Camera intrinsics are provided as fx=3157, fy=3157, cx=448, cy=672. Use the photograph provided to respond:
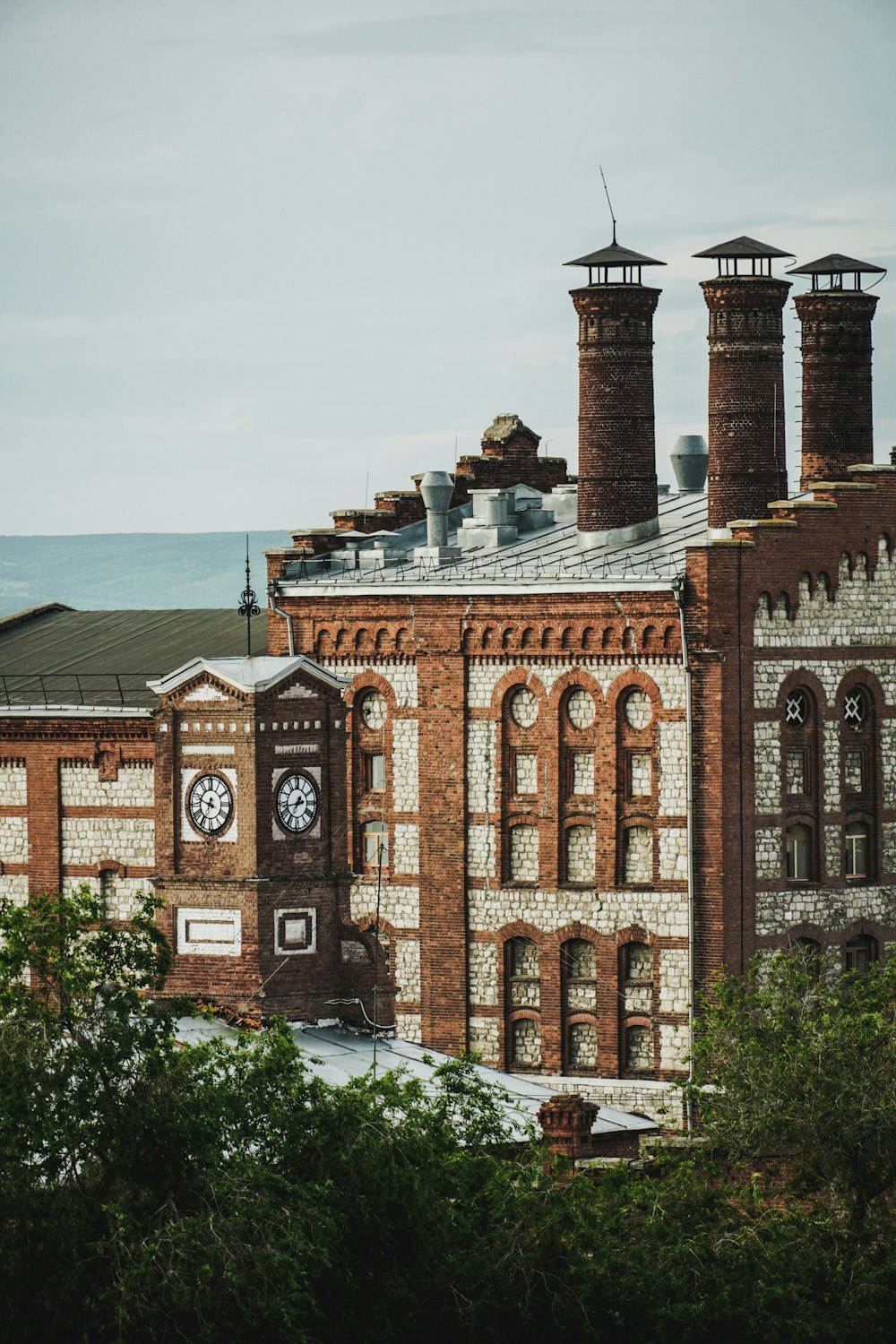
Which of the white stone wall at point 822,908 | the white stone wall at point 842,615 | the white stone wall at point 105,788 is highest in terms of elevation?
the white stone wall at point 842,615

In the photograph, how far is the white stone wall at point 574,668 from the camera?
2712 inches

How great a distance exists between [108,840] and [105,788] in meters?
1.26

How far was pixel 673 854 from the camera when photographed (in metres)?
69.0

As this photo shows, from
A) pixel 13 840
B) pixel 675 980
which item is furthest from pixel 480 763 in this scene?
pixel 13 840

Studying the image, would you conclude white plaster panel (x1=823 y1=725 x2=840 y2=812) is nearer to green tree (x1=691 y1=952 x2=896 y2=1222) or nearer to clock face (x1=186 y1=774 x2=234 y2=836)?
clock face (x1=186 y1=774 x2=234 y2=836)

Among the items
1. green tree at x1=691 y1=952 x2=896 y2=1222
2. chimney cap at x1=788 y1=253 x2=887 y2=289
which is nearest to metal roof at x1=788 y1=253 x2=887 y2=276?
chimney cap at x1=788 y1=253 x2=887 y2=289

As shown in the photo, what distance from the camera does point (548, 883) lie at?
2788 inches

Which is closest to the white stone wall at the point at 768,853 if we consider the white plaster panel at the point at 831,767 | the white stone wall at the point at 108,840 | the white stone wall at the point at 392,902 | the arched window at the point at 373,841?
the white plaster panel at the point at 831,767

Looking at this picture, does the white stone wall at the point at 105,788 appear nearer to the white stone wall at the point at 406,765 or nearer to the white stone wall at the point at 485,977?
the white stone wall at the point at 406,765

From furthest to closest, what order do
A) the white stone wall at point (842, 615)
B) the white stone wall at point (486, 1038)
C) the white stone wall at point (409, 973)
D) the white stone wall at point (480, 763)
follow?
the white stone wall at point (409, 973), the white stone wall at point (480, 763), the white stone wall at point (486, 1038), the white stone wall at point (842, 615)

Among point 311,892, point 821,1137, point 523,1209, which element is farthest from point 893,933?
point 523,1209

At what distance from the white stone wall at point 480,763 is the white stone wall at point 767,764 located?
20.6 feet

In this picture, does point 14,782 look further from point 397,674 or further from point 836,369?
point 836,369

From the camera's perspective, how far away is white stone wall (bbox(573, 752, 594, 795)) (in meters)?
70.3
